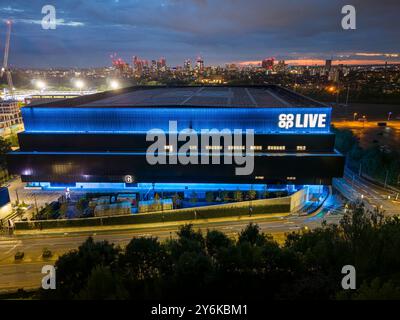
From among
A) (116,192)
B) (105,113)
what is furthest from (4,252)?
(105,113)

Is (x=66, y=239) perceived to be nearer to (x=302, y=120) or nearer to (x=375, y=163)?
(x=302, y=120)

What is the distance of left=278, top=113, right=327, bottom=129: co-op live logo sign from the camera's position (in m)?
51.2

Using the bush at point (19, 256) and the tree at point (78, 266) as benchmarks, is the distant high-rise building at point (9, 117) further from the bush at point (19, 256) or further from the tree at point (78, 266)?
the tree at point (78, 266)

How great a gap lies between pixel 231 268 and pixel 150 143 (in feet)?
103

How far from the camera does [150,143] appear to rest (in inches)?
2092

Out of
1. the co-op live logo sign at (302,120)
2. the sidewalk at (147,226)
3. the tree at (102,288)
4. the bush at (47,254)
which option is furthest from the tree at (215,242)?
the co-op live logo sign at (302,120)

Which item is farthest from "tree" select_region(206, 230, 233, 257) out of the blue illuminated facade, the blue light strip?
the blue light strip

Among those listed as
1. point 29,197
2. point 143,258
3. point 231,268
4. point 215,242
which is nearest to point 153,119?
point 29,197

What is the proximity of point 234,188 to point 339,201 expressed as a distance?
58.1 feet

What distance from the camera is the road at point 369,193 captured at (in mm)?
48769

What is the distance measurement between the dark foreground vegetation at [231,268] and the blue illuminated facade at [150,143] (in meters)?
20.5
